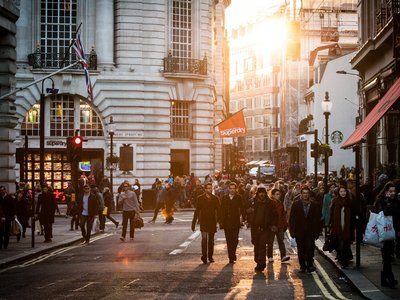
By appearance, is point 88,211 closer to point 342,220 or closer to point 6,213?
point 6,213

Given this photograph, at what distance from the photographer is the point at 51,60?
165ft

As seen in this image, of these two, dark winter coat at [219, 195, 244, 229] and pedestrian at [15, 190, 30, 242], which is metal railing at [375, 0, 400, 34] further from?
pedestrian at [15, 190, 30, 242]

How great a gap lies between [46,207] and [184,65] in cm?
2627

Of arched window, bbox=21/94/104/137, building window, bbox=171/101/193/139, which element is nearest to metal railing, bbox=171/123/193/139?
building window, bbox=171/101/193/139

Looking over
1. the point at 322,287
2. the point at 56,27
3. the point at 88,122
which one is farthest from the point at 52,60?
the point at 322,287

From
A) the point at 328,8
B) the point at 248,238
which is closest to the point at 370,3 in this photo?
the point at 248,238

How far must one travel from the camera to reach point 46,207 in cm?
2816

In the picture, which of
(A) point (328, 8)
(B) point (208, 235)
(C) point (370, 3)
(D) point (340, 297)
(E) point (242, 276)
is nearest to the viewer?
(D) point (340, 297)

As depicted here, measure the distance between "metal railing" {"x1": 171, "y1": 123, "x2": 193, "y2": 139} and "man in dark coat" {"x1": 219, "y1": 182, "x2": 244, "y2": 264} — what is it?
3230cm

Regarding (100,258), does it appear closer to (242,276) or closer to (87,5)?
(242,276)

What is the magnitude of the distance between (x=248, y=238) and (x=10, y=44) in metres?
10.2

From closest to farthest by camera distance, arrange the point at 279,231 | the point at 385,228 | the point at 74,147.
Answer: the point at 385,228, the point at 279,231, the point at 74,147

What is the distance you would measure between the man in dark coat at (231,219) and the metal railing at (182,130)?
3230cm

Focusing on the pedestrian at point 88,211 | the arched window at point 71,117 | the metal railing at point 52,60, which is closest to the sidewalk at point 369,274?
the pedestrian at point 88,211
